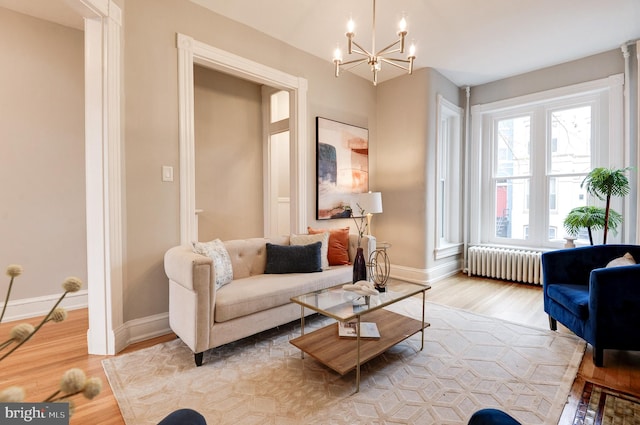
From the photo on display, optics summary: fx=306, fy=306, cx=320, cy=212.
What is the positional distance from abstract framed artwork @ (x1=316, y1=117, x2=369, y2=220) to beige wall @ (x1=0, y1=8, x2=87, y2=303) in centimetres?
273

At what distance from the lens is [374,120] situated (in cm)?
493

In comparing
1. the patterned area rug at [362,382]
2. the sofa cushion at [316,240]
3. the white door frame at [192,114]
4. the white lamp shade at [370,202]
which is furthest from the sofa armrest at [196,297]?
the white lamp shade at [370,202]

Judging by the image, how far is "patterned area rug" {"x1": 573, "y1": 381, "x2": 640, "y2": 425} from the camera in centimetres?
166

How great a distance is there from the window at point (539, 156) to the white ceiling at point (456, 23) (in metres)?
0.63

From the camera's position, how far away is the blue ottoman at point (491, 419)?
0.89 metres

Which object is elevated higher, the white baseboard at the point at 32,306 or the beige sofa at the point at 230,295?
the beige sofa at the point at 230,295

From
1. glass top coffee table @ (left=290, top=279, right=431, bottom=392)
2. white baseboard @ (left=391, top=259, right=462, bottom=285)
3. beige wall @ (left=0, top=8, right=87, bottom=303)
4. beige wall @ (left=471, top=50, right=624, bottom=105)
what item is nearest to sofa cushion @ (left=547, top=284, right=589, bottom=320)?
glass top coffee table @ (left=290, top=279, right=431, bottom=392)

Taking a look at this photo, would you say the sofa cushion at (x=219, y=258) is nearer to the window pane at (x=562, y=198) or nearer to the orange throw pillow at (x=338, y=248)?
the orange throw pillow at (x=338, y=248)

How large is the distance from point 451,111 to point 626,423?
4288 millimetres

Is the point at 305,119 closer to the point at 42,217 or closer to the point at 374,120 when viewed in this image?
the point at 374,120

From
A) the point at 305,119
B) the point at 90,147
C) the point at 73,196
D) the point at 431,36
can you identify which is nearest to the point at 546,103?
the point at 431,36

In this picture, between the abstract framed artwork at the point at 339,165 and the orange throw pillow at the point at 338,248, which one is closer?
the orange throw pillow at the point at 338,248

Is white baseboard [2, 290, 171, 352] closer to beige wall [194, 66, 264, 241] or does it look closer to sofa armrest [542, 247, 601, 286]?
beige wall [194, 66, 264, 241]

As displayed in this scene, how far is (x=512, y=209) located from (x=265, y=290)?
4170 millimetres
